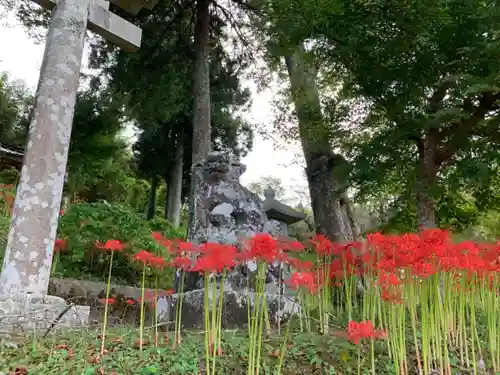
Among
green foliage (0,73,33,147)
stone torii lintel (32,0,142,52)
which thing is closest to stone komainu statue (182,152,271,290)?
stone torii lintel (32,0,142,52)

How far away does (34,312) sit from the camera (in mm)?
2943

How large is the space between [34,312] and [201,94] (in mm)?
5541

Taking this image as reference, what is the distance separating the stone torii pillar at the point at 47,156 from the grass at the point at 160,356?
869 mm

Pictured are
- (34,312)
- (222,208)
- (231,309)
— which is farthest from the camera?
(222,208)

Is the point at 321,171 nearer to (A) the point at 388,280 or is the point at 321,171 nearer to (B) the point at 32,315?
(A) the point at 388,280

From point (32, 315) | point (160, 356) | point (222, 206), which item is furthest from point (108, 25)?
point (160, 356)

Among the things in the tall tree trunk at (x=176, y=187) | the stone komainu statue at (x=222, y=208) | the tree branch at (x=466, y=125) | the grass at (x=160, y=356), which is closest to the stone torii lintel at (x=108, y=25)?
the stone komainu statue at (x=222, y=208)

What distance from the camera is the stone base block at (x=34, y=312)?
2896mm

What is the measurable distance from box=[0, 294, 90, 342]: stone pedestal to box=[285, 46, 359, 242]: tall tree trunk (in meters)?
3.60

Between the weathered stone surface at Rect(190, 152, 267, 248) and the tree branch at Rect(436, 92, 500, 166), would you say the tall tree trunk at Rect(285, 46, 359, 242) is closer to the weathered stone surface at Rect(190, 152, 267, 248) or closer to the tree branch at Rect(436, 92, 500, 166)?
the tree branch at Rect(436, 92, 500, 166)

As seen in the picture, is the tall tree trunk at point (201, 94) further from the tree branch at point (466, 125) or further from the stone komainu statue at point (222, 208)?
the tree branch at point (466, 125)

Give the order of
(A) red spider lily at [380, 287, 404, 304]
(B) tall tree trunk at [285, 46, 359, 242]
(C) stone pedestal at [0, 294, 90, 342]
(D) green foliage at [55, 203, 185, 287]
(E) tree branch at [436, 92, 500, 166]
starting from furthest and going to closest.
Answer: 1. (D) green foliage at [55, 203, 185, 287]
2. (B) tall tree trunk at [285, 46, 359, 242]
3. (E) tree branch at [436, 92, 500, 166]
4. (C) stone pedestal at [0, 294, 90, 342]
5. (A) red spider lily at [380, 287, 404, 304]

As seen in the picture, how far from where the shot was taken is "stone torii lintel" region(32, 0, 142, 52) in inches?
164

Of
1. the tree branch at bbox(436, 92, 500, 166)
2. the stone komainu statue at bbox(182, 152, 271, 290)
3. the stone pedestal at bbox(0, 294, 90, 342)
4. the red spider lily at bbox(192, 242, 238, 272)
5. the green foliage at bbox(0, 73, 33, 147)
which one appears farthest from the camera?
the green foliage at bbox(0, 73, 33, 147)
